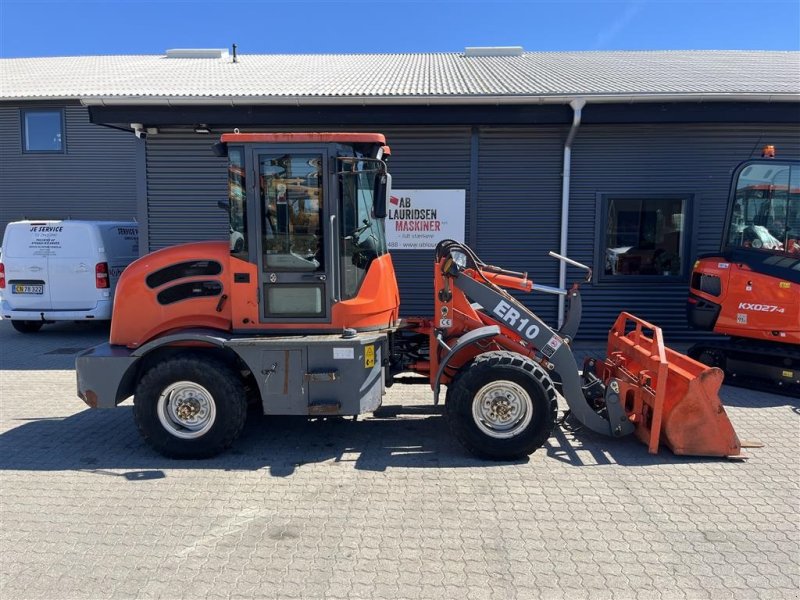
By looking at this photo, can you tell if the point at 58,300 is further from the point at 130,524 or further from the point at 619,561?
the point at 619,561

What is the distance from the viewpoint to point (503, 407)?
471 cm

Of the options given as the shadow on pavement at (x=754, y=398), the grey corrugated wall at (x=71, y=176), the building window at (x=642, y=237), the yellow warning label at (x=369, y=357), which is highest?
the grey corrugated wall at (x=71, y=176)

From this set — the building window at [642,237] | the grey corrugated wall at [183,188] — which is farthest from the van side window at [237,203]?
the building window at [642,237]

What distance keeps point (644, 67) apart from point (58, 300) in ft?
41.1

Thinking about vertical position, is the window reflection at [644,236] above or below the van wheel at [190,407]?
above

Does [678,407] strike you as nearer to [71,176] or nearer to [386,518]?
[386,518]

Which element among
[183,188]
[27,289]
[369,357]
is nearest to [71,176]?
[27,289]

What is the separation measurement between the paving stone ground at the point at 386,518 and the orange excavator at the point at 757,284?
1.44 m

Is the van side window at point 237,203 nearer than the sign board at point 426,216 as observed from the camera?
Yes

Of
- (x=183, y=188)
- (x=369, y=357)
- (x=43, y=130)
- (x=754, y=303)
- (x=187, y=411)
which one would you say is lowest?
(x=187, y=411)

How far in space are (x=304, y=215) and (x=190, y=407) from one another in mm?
1928

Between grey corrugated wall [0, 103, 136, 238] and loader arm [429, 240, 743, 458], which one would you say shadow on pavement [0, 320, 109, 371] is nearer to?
grey corrugated wall [0, 103, 136, 238]

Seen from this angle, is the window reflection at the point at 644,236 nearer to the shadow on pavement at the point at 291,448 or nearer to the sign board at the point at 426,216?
the sign board at the point at 426,216

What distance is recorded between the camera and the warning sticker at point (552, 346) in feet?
16.1
